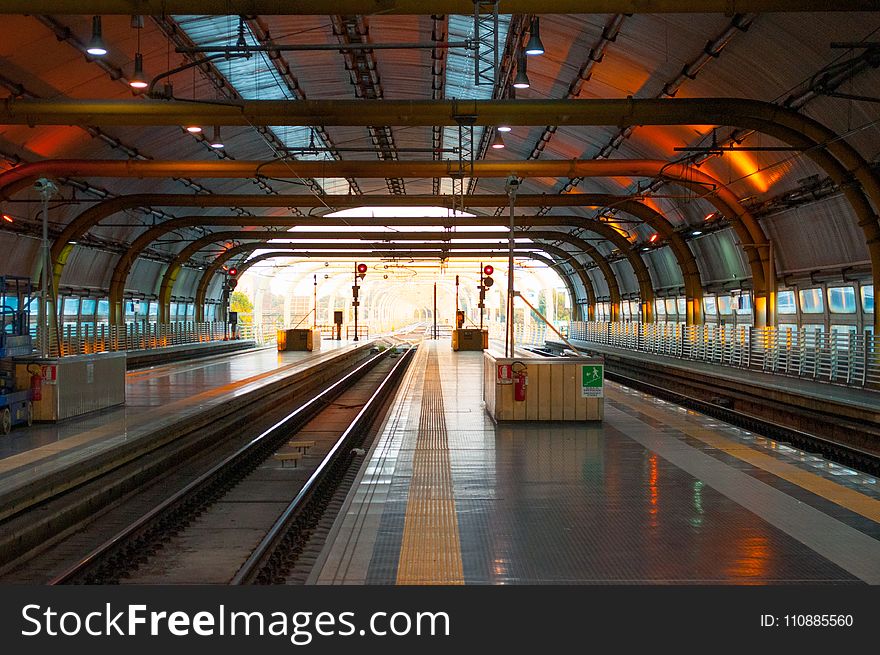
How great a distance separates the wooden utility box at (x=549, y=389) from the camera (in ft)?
45.5

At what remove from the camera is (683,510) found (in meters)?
7.95

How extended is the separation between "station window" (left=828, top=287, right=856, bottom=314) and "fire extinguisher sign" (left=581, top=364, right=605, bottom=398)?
1200 cm

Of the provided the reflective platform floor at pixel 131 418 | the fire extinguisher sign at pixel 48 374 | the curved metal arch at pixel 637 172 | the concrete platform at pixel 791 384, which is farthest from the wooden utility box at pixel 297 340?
the fire extinguisher sign at pixel 48 374

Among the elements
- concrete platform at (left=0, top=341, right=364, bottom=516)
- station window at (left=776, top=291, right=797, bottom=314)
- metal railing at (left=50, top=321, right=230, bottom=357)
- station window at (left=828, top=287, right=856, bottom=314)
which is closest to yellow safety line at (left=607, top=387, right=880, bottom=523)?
concrete platform at (left=0, top=341, right=364, bottom=516)

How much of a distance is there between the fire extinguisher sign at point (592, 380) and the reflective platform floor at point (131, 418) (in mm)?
7312

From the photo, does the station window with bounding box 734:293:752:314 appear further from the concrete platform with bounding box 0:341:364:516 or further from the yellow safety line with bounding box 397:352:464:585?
the yellow safety line with bounding box 397:352:464:585

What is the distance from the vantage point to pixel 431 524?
7.39m

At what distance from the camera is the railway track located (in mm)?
7648

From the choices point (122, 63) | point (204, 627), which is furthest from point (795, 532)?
point (122, 63)

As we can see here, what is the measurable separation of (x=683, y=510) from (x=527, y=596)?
3686 millimetres

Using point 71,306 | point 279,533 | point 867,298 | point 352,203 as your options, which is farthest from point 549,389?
point 71,306

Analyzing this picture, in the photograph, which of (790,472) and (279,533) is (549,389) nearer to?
(790,472)

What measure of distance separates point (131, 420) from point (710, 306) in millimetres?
26217

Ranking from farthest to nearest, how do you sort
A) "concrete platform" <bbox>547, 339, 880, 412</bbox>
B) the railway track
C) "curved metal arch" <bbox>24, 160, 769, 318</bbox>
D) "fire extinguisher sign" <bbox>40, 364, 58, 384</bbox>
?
"curved metal arch" <bbox>24, 160, 769, 318</bbox>
"concrete platform" <bbox>547, 339, 880, 412</bbox>
"fire extinguisher sign" <bbox>40, 364, 58, 384</bbox>
the railway track
